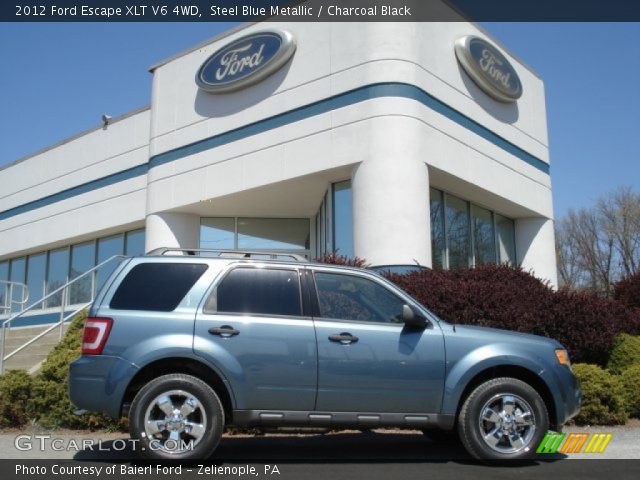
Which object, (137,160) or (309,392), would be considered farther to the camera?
(137,160)

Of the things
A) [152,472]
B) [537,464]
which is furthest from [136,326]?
[537,464]

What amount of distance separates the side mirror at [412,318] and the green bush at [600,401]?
146 inches

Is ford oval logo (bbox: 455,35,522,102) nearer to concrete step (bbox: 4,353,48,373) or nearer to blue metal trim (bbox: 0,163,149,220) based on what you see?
blue metal trim (bbox: 0,163,149,220)

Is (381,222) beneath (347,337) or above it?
above

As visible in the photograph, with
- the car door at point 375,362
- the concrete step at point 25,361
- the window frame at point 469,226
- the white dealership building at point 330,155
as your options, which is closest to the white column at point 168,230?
the white dealership building at point 330,155

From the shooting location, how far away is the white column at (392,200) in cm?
1315

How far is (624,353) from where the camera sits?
10508 mm

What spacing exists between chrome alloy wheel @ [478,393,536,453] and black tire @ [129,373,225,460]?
238 centimetres

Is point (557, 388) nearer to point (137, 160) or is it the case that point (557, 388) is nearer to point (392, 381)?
point (392, 381)

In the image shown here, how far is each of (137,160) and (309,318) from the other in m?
14.3

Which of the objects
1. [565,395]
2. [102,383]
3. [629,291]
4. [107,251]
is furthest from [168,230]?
[565,395]

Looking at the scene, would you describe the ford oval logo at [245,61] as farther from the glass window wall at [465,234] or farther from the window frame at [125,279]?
the window frame at [125,279]

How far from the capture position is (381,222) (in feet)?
43.4

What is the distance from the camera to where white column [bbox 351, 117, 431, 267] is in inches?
518
